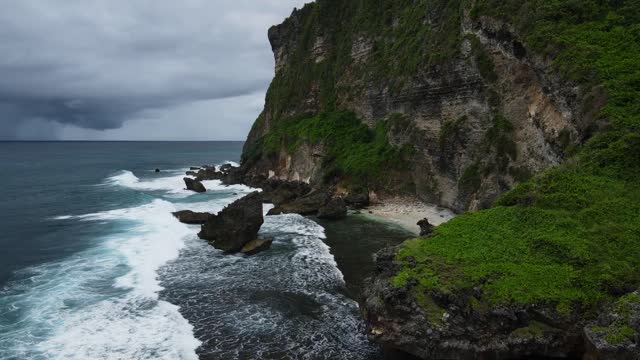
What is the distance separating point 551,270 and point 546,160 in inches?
544

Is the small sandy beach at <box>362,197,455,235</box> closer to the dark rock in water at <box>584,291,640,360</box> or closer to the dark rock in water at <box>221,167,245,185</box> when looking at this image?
the dark rock in water at <box>584,291,640,360</box>

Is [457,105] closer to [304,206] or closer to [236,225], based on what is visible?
[304,206]

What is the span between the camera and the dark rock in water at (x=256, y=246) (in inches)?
1045

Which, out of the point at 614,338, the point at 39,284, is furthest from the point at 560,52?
the point at 39,284

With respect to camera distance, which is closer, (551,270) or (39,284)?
(551,270)

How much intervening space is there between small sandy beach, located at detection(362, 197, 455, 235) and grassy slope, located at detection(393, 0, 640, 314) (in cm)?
1372

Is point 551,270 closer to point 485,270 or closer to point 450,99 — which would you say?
point 485,270

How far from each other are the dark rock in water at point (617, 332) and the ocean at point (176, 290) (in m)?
6.45

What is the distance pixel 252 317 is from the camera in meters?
17.7

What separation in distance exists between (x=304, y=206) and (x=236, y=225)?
11881mm

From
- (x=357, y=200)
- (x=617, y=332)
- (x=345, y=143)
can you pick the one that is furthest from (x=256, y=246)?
(x=345, y=143)

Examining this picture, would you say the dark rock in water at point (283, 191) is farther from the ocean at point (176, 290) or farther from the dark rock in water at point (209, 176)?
the dark rock in water at point (209, 176)

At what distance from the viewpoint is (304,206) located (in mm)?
39094

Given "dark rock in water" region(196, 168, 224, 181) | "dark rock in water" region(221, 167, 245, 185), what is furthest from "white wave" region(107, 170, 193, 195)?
"dark rock in water" region(221, 167, 245, 185)
